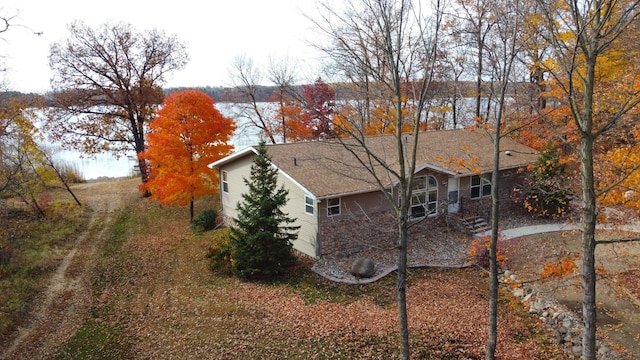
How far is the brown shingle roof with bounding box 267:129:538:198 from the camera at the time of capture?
639 inches

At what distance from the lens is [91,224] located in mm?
22188

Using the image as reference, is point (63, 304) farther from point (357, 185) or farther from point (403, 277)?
point (403, 277)

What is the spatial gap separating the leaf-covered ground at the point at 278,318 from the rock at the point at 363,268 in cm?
61

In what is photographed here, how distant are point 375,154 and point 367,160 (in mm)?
3260

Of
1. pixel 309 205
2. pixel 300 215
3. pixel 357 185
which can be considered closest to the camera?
pixel 309 205

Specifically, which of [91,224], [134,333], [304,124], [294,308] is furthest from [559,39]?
[304,124]

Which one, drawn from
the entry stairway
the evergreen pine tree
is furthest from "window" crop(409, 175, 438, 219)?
the evergreen pine tree

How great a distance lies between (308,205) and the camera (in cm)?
1644

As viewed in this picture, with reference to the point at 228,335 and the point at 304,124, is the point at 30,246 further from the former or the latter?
the point at 304,124

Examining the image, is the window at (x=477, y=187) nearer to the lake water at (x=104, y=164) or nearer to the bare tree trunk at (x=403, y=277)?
the bare tree trunk at (x=403, y=277)

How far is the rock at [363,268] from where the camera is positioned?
14.8 meters

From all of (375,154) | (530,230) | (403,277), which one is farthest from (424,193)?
(403,277)

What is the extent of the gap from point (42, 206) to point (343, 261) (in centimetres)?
1774

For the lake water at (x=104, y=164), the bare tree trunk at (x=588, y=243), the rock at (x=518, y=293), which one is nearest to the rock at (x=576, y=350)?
the rock at (x=518, y=293)
